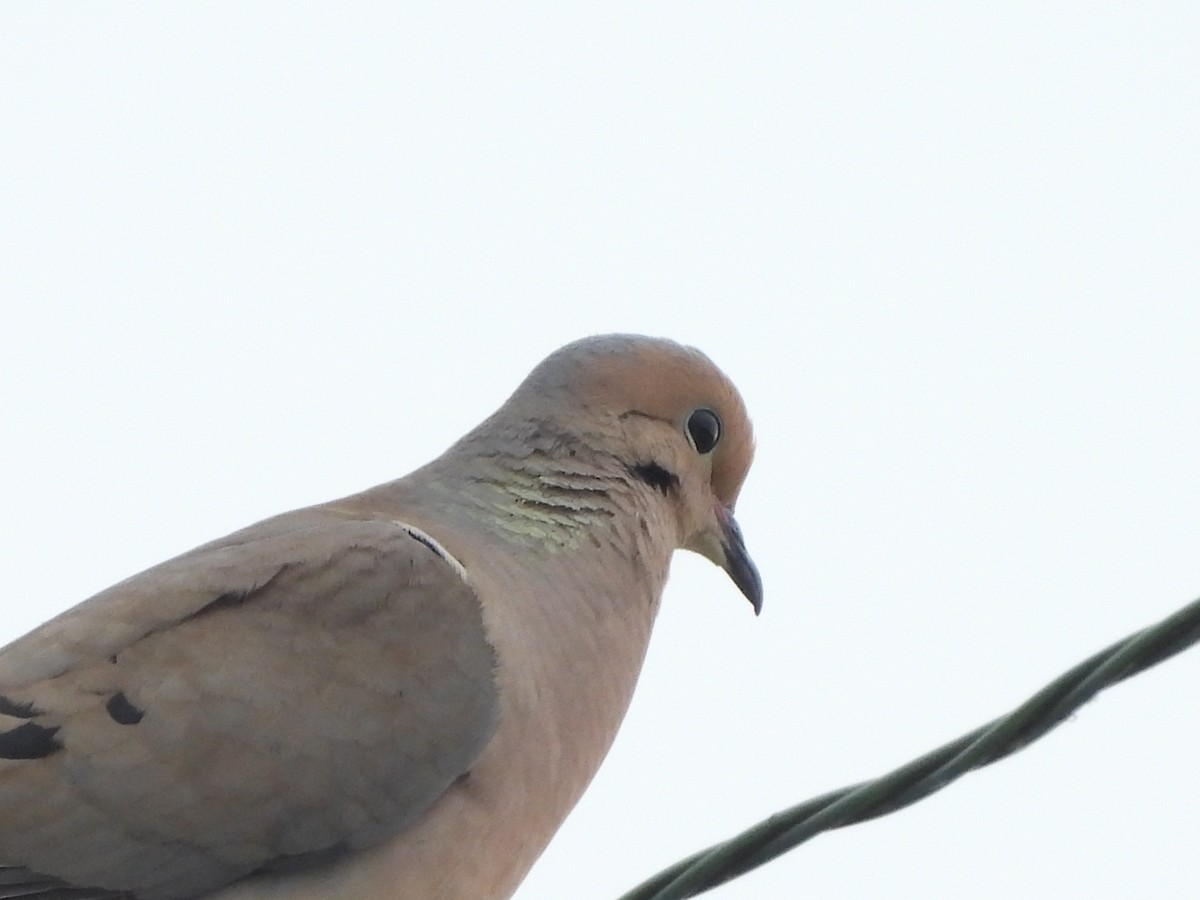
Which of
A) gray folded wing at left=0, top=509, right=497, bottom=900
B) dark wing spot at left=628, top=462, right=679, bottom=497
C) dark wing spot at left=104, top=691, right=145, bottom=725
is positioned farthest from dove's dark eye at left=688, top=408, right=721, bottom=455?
dark wing spot at left=104, top=691, right=145, bottom=725

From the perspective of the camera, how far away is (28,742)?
2.96 metres

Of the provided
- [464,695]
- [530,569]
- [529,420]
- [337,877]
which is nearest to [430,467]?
[529,420]

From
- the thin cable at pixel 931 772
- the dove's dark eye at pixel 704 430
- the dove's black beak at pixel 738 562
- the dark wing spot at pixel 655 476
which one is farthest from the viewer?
the dove's black beak at pixel 738 562

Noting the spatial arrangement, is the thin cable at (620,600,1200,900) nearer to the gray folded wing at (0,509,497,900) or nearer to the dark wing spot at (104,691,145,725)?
the gray folded wing at (0,509,497,900)

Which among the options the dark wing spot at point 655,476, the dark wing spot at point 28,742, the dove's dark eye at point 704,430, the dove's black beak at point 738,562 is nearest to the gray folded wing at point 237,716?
the dark wing spot at point 28,742

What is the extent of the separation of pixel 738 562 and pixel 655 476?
40cm

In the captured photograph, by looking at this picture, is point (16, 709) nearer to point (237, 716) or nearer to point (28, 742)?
point (28, 742)

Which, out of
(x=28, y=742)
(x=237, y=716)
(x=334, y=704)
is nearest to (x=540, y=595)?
(x=334, y=704)

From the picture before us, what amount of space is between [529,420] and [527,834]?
1.04 m

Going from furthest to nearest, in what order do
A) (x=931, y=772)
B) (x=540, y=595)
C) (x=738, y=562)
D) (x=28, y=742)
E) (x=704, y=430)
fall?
(x=738, y=562) < (x=704, y=430) < (x=540, y=595) < (x=28, y=742) < (x=931, y=772)

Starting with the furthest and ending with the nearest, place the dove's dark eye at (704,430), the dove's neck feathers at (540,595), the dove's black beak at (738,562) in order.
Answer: the dove's black beak at (738,562)
the dove's dark eye at (704,430)
the dove's neck feathers at (540,595)

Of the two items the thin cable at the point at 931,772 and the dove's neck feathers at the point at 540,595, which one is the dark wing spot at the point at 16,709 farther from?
the thin cable at the point at 931,772

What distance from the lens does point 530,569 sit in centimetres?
350

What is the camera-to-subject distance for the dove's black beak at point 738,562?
414cm
